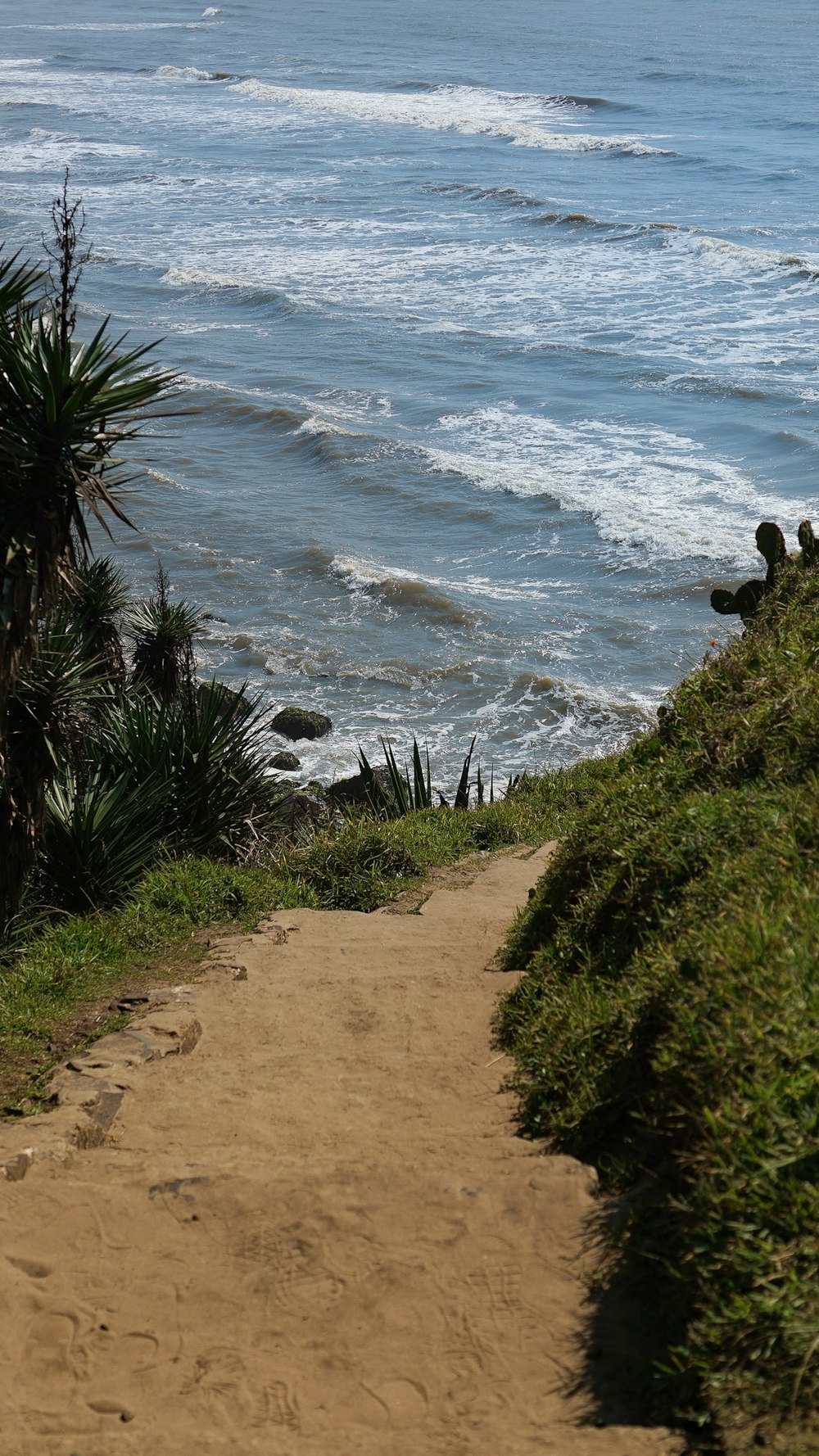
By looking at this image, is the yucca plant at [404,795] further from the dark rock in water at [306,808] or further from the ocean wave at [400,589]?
the ocean wave at [400,589]

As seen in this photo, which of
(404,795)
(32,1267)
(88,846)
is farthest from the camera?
(404,795)

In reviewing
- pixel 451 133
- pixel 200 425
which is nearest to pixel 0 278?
pixel 200 425

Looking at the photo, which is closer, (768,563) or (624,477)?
(768,563)

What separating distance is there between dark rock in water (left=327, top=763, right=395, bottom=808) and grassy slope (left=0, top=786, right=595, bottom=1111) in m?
1.60

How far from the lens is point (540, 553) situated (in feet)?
60.4

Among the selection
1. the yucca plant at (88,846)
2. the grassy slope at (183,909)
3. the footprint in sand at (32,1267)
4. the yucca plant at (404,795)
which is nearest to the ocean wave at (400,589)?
the yucca plant at (404,795)

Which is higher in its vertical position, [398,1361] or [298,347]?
[298,347]

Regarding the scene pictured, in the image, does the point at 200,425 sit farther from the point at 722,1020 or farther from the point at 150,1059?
the point at 722,1020

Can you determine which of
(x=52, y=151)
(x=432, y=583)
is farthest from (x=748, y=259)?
(x=52, y=151)

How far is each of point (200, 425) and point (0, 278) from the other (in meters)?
17.7

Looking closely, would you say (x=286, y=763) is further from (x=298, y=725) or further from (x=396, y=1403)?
(x=396, y=1403)

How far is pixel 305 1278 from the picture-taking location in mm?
3498

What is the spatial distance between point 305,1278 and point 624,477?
18.1 m

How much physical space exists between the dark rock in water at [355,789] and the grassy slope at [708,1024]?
192 inches
